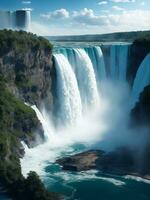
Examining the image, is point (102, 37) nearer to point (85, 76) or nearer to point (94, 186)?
point (85, 76)

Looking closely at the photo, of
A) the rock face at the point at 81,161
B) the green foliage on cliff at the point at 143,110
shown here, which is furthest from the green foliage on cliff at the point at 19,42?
the rock face at the point at 81,161

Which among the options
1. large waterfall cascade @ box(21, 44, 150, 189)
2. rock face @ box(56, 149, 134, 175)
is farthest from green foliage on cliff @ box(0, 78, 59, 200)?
rock face @ box(56, 149, 134, 175)

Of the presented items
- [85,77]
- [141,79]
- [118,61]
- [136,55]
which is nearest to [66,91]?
[85,77]

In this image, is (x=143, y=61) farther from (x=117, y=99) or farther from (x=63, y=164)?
(x=63, y=164)

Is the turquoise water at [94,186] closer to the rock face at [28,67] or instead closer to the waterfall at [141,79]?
the rock face at [28,67]

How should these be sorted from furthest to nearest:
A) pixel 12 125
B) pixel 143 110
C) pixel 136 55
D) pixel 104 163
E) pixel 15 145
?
1. pixel 136 55
2. pixel 143 110
3. pixel 12 125
4. pixel 15 145
5. pixel 104 163

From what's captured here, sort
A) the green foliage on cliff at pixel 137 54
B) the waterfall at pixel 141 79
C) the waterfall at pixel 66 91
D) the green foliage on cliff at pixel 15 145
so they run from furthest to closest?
the green foliage on cliff at pixel 137 54
the waterfall at pixel 141 79
the waterfall at pixel 66 91
the green foliage on cliff at pixel 15 145
